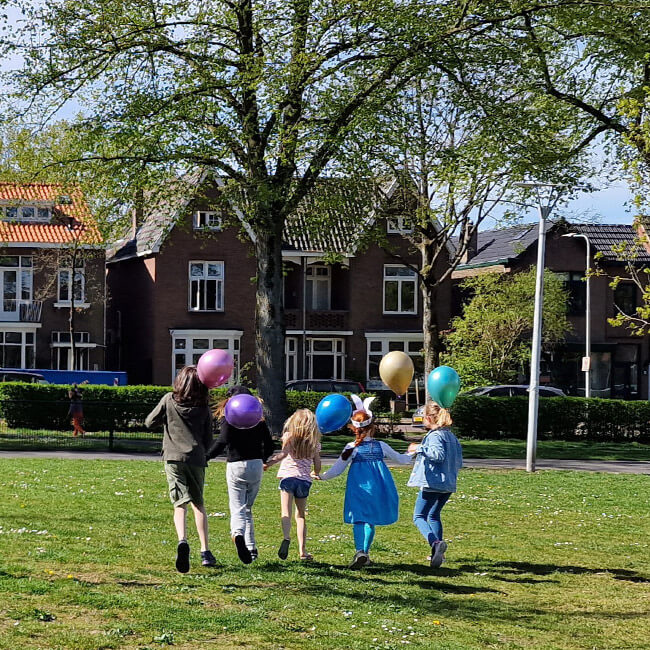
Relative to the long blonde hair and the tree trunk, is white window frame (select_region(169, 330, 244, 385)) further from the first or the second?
the long blonde hair

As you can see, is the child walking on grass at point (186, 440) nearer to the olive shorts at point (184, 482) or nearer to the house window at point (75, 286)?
the olive shorts at point (184, 482)

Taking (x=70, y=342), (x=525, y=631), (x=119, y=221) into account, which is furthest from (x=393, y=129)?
(x=70, y=342)

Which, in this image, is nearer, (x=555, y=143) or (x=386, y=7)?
(x=386, y=7)

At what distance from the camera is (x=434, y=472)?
425 inches

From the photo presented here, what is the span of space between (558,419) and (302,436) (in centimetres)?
2474

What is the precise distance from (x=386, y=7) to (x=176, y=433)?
1817 cm

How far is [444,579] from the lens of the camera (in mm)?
10078

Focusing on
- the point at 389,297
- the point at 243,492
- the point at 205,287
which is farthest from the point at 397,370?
the point at 389,297

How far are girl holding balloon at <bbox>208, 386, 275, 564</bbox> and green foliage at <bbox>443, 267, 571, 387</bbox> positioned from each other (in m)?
31.9

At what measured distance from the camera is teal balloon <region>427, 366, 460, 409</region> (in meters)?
11.3

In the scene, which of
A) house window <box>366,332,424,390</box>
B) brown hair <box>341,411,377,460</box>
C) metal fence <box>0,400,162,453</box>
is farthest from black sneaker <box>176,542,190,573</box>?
house window <box>366,332,424,390</box>

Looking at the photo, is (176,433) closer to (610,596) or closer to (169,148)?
(610,596)

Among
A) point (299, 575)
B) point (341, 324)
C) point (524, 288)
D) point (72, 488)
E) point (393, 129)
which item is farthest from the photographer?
point (341, 324)

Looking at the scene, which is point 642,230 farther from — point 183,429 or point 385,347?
point 385,347
